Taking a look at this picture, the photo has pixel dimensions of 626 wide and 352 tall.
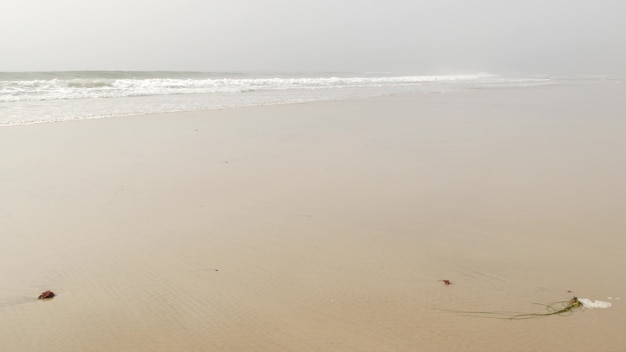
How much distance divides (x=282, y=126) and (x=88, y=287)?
20.8 ft

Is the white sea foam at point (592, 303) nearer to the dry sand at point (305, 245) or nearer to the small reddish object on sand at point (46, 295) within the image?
the dry sand at point (305, 245)

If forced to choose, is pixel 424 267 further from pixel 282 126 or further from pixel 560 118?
pixel 560 118

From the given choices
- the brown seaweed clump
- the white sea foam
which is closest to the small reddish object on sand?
the brown seaweed clump

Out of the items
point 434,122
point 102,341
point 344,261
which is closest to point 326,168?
point 344,261

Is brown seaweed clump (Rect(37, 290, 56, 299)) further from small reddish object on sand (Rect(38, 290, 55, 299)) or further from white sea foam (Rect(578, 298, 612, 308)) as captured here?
white sea foam (Rect(578, 298, 612, 308))

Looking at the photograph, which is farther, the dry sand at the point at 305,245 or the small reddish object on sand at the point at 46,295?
the small reddish object on sand at the point at 46,295

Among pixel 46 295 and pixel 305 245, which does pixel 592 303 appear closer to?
pixel 305 245

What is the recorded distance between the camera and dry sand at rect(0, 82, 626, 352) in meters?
2.22

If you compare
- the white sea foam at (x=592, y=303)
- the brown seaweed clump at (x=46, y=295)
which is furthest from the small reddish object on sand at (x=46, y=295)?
the white sea foam at (x=592, y=303)

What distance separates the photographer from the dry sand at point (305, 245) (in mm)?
2221

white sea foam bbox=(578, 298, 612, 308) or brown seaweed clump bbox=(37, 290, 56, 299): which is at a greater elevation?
brown seaweed clump bbox=(37, 290, 56, 299)

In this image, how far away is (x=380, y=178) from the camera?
199 inches

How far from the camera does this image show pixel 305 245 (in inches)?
128

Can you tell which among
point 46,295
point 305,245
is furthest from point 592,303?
point 46,295
